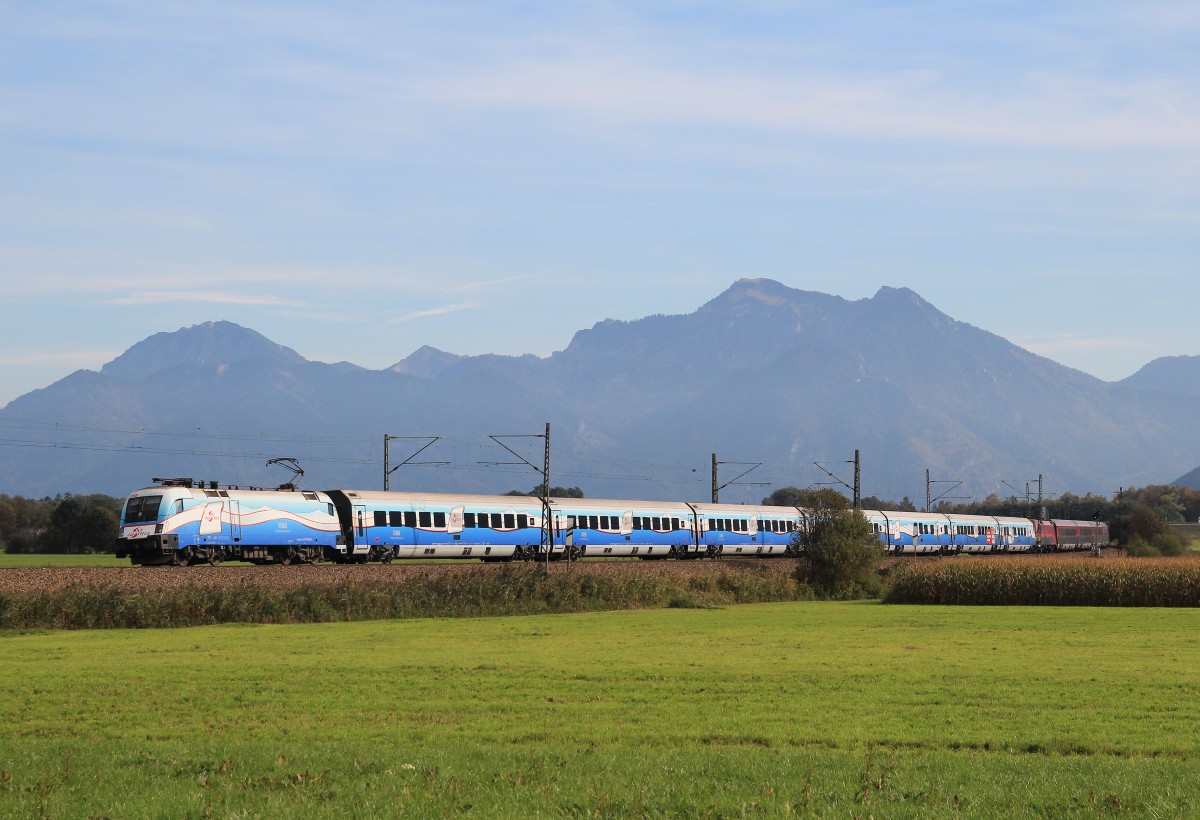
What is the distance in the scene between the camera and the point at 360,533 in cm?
6538

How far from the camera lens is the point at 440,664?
30031 mm

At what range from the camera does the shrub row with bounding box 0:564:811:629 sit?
4212 cm

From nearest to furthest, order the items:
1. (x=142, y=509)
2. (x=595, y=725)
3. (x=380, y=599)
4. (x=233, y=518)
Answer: (x=595, y=725) → (x=380, y=599) → (x=142, y=509) → (x=233, y=518)

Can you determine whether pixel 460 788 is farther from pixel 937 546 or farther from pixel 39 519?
pixel 39 519

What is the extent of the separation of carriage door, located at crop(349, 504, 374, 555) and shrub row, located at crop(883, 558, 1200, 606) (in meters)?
24.8

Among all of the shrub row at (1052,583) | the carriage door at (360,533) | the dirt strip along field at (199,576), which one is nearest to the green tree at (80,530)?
the carriage door at (360,533)

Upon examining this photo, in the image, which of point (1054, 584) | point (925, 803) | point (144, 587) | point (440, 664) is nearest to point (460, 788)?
point (925, 803)

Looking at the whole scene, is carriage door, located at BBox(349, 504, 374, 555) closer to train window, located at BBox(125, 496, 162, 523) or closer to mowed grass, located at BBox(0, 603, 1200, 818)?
train window, located at BBox(125, 496, 162, 523)

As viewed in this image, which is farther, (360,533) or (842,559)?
(842,559)

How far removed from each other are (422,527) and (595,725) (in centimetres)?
4795

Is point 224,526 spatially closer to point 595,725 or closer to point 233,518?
point 233,518

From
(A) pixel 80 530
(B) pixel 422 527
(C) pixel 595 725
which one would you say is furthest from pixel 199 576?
(A) pixel 80 530

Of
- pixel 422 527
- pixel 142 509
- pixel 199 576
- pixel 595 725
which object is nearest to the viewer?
pixel 595 725

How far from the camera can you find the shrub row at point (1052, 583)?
57.8 metres
